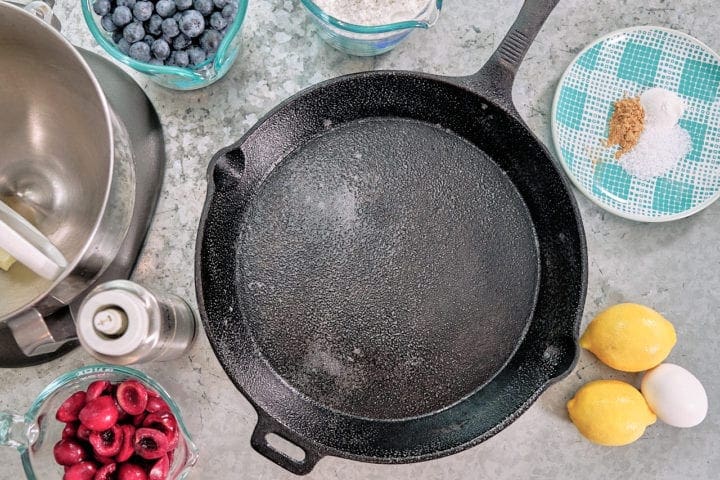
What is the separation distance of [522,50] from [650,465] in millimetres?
534

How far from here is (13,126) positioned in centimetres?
75

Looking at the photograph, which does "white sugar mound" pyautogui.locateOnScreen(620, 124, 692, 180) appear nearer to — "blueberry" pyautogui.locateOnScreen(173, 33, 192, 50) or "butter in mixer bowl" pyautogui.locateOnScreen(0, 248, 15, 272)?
"blueberry" pyautogui.locateOnScreen(173, 33, 192, 50)

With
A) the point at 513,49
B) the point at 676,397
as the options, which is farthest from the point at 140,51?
the point at 676,397

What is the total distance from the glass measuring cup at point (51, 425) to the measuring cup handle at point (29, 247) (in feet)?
0.45

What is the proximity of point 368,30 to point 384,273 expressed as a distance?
11.1 inches

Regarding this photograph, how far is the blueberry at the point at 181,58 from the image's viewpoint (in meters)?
0.70

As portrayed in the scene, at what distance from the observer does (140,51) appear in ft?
2.30

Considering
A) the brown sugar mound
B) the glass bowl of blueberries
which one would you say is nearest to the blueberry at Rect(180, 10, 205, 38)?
the glass bowl of blueberries

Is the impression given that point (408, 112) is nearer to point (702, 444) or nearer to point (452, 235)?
point (452, 235)

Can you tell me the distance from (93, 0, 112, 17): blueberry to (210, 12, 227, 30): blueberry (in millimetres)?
112

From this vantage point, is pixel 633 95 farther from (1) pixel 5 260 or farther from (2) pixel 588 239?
(1) pixel 5 260

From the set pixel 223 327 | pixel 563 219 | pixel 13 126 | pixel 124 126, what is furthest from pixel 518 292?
pixel 13 126

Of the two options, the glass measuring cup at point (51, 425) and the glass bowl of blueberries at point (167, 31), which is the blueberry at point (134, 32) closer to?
the glass bowl of blueberries at point (167, 31)

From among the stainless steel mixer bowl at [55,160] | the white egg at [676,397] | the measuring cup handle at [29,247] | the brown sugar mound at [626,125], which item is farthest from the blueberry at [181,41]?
the white egg at [676,397]
